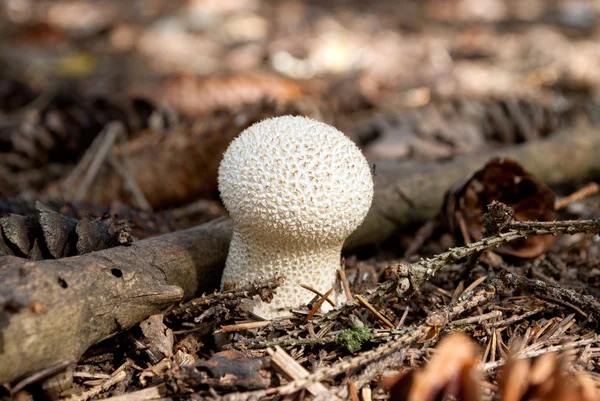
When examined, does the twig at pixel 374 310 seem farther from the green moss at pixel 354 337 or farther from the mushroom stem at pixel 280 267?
the mushroom stem at pixel 280 267

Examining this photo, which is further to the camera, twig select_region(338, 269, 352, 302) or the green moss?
twig select_region(338, 269, 352, 302)

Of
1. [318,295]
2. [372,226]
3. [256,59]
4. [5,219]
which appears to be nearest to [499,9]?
[256,59]

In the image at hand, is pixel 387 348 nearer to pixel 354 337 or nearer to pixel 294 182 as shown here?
pixel 354 337

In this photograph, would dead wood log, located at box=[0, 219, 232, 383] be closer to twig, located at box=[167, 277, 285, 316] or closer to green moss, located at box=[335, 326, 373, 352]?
twig, located at box=[167, 277, 285, 316]

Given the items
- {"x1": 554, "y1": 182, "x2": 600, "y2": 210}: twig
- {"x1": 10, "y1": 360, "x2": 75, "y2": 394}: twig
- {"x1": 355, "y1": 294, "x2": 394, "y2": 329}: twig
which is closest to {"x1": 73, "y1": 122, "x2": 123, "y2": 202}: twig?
{"x1": 10, "y1": 360, "x2": 75, "y2": 394}: twig

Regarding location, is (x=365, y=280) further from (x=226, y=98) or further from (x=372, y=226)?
(x=226, y=98)

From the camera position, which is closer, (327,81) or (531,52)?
(327,81)

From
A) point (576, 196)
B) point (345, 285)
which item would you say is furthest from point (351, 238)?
point (576, 196)
